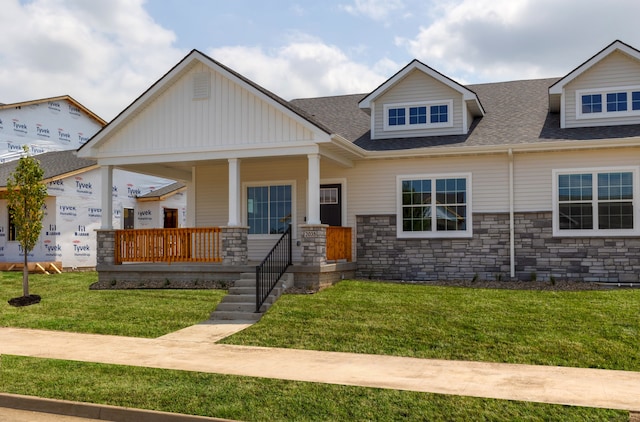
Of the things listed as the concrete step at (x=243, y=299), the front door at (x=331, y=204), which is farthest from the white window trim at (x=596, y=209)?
the concrete step at (x=243, y=299)

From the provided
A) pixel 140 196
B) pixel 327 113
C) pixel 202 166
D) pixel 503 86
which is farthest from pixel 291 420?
pixel 140 196

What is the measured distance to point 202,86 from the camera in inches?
657

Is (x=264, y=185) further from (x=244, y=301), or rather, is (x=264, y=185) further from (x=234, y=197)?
(x=244, y=301)

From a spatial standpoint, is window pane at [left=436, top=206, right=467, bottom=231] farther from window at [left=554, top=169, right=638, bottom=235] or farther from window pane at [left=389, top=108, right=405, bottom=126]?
window pane at [left=389, top=108, right=405, bottom=126]

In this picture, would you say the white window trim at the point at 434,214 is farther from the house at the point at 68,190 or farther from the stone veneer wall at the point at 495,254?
the house at the point at 68,190

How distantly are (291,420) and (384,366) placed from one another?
2.68 metres

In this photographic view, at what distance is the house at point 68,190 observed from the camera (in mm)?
23938

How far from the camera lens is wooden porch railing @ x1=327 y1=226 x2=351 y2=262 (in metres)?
16.2

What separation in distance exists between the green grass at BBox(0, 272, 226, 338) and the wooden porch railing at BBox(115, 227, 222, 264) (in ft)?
4.43

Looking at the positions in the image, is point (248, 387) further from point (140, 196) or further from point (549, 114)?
point (140, 196)

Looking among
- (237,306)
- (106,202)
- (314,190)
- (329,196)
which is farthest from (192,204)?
(237,306)

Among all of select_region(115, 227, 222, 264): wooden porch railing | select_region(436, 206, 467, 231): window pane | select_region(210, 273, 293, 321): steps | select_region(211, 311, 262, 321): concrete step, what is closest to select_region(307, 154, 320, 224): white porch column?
select_region(210, 273, 293, 321): steps

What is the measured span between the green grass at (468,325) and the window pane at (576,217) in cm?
239

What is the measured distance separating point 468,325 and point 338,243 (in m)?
6.17
